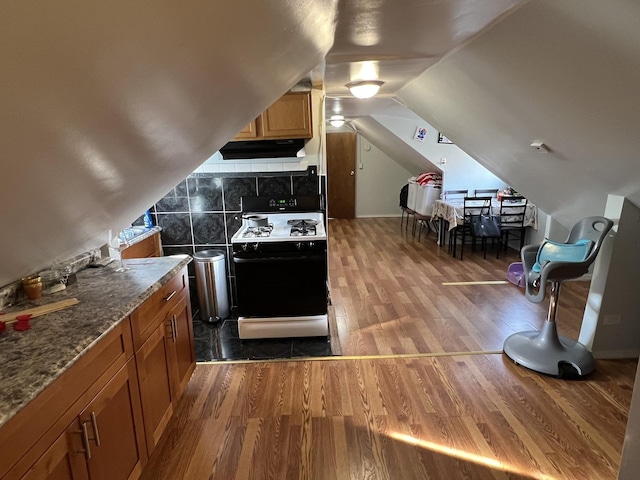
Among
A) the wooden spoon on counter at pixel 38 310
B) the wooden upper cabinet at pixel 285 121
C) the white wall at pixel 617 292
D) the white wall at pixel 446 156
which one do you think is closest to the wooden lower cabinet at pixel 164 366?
the wooden spoon on counter at pixel 38 310

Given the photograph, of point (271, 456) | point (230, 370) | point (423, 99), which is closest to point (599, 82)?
point (423, 99)

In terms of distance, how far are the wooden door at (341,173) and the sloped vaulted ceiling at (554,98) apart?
476 centimetres

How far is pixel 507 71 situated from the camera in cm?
214

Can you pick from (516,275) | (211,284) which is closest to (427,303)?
(516,275)

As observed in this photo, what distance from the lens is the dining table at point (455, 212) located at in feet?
17.6

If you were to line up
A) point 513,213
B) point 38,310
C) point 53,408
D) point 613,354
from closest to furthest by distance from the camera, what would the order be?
point 53,408
point 38,310
point 613,354
point 513,213

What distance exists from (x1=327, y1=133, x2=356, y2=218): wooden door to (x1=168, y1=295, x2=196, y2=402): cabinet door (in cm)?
636

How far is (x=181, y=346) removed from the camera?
93.2 inches

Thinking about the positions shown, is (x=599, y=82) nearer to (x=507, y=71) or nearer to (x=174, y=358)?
(x=507, y=71)

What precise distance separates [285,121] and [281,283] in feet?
4.36

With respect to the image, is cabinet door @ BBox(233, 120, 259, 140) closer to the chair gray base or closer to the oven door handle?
the oven door handle

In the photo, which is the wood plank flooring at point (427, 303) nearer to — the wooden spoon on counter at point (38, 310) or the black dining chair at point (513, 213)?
the black dining chair at point (513, 213)

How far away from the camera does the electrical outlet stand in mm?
2857

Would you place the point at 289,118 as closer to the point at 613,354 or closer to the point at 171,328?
the point at 171,328
